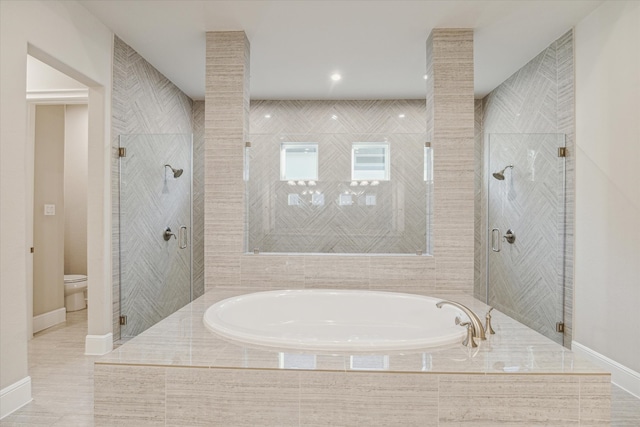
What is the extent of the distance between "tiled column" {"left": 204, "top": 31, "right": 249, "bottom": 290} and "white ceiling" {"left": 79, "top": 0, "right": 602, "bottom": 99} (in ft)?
0.96

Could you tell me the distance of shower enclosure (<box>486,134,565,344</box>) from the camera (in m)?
3.06

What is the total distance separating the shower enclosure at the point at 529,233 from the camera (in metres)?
3.06

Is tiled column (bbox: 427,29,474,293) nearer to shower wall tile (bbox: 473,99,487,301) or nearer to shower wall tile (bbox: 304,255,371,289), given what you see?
shower wall tile (bbox: 304,255,371,289)

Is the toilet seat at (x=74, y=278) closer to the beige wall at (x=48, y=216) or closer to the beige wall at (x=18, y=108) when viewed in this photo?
the beige wall at (x=48, y=216)

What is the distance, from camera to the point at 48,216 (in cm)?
391

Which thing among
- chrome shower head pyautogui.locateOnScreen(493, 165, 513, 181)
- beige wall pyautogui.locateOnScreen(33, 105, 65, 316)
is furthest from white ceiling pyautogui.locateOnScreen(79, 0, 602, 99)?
beige wall pyautogui.locateOnScreen(33, 105, 65, 316)

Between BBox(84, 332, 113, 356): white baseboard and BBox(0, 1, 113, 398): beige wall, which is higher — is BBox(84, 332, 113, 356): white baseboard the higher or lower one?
the lower one

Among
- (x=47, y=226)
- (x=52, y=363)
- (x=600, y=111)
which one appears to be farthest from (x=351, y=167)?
(x=47, y=226)

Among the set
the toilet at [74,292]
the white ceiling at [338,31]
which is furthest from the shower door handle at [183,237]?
the toilet at [74,292]

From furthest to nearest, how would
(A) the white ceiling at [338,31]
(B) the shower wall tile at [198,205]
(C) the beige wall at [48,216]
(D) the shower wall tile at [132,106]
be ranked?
(B) the shower wall tile at [198,205] < (C) the beige wall at [48,216] < (D) the shower wall tile at [132,106] < (A) the white ceiling at [338,31]

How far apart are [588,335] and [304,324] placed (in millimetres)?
2063

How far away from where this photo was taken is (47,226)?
3.91m

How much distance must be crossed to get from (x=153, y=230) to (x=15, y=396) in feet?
5.08

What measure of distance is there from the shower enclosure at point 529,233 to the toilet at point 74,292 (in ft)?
14.3
